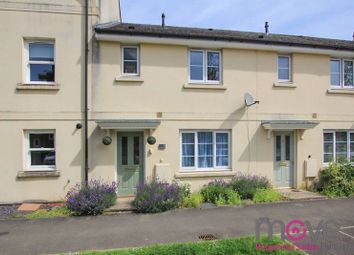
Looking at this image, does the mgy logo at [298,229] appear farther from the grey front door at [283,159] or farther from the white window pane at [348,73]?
the white window pane at [348,73]

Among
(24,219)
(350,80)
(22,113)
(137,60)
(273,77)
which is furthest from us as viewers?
(350,80)

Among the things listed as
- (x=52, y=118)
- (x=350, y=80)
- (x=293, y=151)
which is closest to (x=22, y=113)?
(x=52, y=118)

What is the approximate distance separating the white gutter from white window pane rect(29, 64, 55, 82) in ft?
6.68

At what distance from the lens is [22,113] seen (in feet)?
32.4

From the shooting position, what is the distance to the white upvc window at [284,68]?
11938 mm

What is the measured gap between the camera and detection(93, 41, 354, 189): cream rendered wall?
10.4 m

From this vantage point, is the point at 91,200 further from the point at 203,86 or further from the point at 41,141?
the point at 203,86

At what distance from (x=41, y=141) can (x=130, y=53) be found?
445 centimetres

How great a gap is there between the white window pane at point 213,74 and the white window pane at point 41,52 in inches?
228

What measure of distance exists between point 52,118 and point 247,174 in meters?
7.46

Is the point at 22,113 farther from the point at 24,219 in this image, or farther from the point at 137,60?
the point at 137,60

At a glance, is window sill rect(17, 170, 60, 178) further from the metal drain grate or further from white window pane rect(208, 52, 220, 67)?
white window pane rect(208, 52, 220, 67)

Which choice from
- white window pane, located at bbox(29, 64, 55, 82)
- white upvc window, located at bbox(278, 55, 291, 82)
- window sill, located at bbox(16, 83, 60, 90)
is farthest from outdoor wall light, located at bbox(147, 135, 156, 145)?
white upvc window, located at bbox(278, 55, 291, 82)

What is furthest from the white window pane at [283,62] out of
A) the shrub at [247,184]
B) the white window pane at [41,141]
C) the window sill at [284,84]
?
the white window pane at [41,141]
